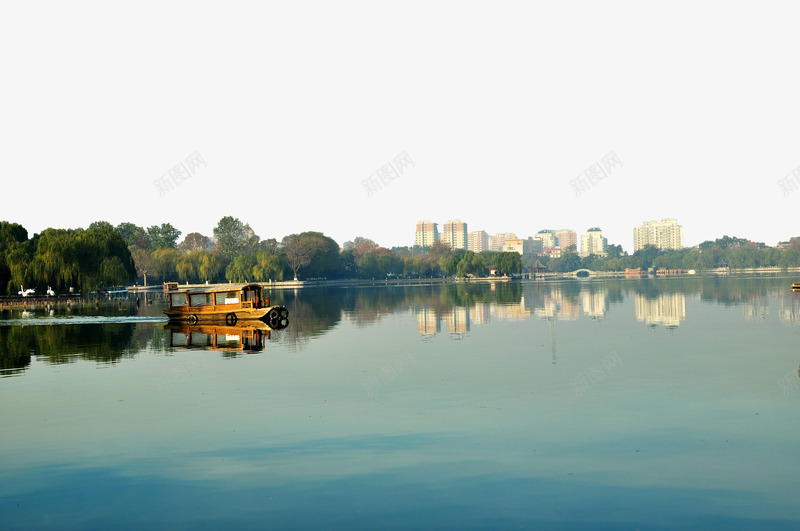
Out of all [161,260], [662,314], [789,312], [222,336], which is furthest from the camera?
[161,260]

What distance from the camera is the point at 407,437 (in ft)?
48.0

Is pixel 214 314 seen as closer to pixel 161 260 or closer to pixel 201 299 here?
pixel 201 299

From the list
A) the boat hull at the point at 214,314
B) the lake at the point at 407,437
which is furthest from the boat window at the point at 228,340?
the boat hull at the point at 214,314

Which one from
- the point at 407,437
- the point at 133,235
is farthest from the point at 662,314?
the point at 133,235

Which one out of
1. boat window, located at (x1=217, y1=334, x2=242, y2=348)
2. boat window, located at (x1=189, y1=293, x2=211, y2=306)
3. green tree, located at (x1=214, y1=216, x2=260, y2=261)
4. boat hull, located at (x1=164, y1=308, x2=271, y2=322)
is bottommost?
boat window, located at (x1=217, y1=334, x2=242, y2=348)

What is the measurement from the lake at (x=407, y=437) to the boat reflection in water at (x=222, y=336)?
2567mm

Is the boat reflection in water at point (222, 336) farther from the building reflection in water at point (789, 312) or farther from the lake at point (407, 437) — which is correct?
the building reflection in water at point (789, 312)

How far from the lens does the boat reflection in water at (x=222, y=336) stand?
3322cm

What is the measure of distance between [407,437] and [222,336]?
1030 inches

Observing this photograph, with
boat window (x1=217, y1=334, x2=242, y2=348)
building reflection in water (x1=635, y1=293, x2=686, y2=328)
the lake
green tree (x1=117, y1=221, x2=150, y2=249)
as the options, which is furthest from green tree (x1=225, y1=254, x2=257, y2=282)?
the lake

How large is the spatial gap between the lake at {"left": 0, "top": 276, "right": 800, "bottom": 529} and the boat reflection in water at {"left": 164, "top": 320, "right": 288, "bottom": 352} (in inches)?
101

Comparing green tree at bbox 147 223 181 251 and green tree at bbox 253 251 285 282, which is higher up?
green tree at bbox 147 223 181 251

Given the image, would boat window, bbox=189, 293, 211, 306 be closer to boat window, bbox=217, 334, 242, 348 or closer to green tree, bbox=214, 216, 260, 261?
boat window, bbox=217, 334, 242, 348

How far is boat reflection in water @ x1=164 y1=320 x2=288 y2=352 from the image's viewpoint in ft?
109
